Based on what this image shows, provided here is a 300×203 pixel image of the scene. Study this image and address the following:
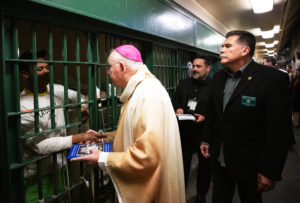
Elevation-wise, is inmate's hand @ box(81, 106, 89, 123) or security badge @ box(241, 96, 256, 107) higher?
security badge @ box(241, 96, 256, 107)

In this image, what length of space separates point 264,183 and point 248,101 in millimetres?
698

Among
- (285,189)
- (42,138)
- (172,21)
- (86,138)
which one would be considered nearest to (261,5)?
(172,21)

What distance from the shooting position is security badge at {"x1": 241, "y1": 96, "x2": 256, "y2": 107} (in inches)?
71.4

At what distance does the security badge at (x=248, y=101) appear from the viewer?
181 centimetres

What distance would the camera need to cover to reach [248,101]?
184 cm

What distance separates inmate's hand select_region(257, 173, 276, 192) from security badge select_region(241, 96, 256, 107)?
61cm

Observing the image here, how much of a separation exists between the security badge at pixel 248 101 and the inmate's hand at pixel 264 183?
2.00 feet

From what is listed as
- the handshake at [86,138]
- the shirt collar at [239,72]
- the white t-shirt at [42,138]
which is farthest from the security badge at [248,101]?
the white t-shirt at [42,138]

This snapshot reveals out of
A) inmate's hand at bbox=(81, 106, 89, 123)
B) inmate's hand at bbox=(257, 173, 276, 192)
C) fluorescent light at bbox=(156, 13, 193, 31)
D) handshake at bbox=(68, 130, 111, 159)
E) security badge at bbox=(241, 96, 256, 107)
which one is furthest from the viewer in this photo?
fluorescent light at bbox=(156, 13, 193, 31)

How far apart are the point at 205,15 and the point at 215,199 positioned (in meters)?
4.97

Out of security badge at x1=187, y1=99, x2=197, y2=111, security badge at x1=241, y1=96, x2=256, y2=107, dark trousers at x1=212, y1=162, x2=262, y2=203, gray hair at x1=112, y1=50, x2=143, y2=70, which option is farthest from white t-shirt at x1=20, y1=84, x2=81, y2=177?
security badge at x1=187, y1=99, x2=197, y2=111

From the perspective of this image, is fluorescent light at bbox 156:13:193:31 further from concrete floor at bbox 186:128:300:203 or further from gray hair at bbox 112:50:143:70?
concrete floor at bbox 186:128:300:203

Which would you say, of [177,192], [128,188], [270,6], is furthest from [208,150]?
[270,6]

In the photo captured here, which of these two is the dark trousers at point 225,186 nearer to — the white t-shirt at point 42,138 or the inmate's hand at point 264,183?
the inmate's hand at point 264,183
